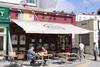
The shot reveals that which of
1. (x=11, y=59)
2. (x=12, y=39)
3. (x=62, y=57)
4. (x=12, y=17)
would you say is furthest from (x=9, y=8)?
(x=62, y=57)

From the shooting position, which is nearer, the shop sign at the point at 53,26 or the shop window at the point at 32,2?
the shop sign at the point at 53,26

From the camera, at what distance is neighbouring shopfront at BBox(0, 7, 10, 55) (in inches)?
908

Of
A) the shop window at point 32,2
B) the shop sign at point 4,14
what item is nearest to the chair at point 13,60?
the shop sign at point 4,14

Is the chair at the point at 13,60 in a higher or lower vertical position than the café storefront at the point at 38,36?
lower

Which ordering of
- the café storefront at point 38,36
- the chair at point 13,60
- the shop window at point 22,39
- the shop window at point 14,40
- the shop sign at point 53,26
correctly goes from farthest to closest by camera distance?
the shop window at point 22,39 < the shop window at point 14,40 < the shop sign at point 53,26 < the café storefront at point 38,36 < the chair at point 13,60

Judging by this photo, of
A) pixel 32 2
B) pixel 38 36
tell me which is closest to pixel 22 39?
pixel 38 36

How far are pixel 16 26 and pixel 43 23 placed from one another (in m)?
2.40

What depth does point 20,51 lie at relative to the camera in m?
24.4

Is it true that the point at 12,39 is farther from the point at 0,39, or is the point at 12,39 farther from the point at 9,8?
the point at 9,8

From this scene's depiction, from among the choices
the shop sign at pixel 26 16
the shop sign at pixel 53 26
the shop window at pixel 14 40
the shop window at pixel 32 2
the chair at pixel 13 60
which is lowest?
the chair at pixel 13 60

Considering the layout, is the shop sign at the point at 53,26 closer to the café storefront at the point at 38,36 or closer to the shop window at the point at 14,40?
the café storefront at the point at 38,36

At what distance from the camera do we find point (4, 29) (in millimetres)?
23375

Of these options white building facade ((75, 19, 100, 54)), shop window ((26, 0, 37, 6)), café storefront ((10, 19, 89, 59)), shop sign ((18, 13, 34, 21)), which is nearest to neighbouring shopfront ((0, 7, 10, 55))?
café storefront ((10, 19, 89, 59))

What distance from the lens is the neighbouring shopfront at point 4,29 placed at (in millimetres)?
23062
